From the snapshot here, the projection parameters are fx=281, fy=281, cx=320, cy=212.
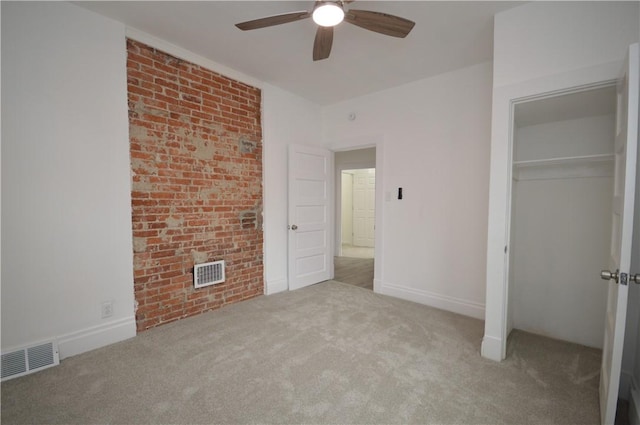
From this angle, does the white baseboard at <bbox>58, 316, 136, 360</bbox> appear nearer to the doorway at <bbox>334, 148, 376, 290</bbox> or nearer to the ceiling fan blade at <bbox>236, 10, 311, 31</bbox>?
the ceiling fan blade at <bbox>236, 10, 311, 31</bbox>

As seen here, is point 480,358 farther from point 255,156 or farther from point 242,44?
point 242,44

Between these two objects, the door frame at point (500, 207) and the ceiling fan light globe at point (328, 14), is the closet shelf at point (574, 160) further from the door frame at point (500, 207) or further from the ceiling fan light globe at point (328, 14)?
the ceiling fan light globe at point (328, 14)

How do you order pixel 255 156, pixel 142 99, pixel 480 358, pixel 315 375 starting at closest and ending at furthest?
1. pixel 315 375
2. pixel 480 358
3. pixel 142 99
4. pixel 255 156

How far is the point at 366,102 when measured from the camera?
384 centimetres

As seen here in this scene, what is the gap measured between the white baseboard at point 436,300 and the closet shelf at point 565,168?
55.5 inches

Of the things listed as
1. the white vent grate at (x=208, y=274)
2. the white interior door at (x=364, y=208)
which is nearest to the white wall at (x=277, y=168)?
the white vent grate at (x=208, y=274)

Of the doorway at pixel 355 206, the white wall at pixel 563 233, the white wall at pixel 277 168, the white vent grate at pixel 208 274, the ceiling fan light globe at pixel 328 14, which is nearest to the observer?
the ceiling fan light globe at pixel 328 14

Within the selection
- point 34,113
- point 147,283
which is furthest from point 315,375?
point 34,113

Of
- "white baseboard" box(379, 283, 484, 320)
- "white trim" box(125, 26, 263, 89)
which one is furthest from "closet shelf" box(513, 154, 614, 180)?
"white trim" box(125, 26, 263, 89)

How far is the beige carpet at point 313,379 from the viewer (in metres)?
1.62

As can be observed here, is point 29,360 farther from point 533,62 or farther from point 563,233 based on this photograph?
point 563,233

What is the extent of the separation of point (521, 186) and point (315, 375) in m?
2.51

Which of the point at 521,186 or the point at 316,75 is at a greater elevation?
the point at 316,75

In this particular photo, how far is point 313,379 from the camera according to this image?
6.33ft
